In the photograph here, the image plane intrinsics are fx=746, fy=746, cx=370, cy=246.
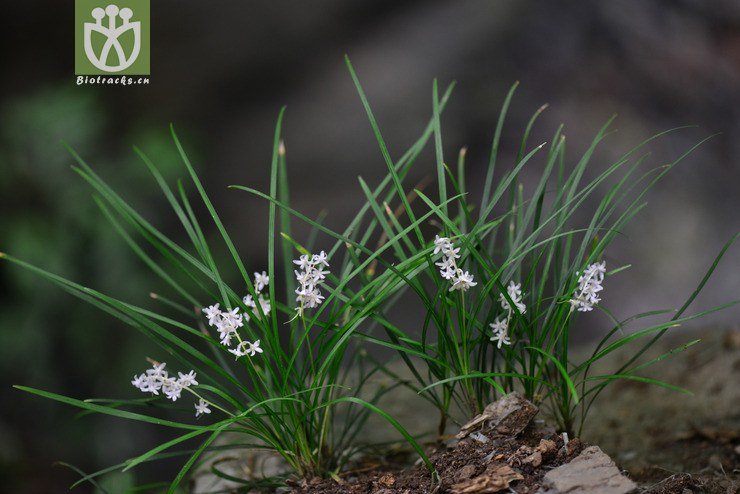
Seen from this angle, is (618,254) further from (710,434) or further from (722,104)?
(710,434)

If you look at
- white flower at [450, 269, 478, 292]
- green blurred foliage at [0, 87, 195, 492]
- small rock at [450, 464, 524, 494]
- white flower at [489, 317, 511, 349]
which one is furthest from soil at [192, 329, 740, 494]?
green blurred foliage at [0, 87, 195, 492]

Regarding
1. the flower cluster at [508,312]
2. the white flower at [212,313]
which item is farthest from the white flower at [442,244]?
the white flower at [212,313]

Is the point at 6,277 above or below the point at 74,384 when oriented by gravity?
above

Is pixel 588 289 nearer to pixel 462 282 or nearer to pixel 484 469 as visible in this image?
pixel 462 282

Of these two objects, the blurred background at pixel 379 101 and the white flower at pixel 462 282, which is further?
the blurred background at pixel 379 101

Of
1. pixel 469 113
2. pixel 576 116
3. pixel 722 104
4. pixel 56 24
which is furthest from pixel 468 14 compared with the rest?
pixel 56 24

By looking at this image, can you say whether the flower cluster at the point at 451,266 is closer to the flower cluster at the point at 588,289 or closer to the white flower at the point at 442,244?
the white flower at the point at 442,244
